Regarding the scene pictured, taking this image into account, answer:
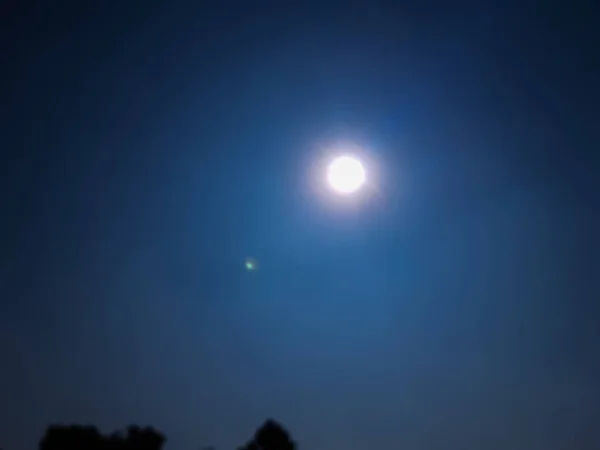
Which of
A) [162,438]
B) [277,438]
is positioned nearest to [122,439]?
[162,438]

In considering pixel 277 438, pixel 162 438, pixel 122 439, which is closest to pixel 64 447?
pixel 122 439

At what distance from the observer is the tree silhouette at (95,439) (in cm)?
4894

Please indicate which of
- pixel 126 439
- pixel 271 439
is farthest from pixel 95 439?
pixel 271 439

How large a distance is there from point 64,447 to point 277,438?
20700 mm

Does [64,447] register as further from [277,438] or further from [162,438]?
[277,438]

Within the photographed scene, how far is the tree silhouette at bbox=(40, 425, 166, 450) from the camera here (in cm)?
4894

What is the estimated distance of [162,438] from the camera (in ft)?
168

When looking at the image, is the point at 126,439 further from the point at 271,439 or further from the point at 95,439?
the point at 271,439

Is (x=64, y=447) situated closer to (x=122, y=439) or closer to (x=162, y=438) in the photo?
(x=122, y=439)

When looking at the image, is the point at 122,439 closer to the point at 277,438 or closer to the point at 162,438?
the point at 162,438

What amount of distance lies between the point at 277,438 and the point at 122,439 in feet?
52.7

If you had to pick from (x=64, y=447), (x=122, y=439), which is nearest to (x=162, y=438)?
(x=122, y=439)

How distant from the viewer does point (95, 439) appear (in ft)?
165

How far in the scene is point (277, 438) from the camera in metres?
48.4
